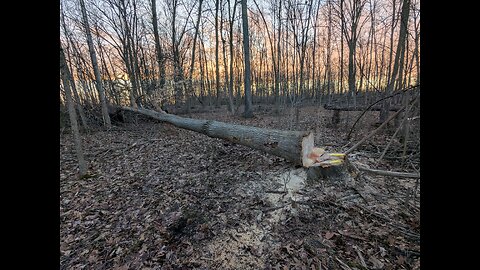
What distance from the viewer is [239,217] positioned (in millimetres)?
3326

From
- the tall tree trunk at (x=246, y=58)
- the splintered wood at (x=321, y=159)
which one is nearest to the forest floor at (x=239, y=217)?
the splintered wood at (x=321, y=159)

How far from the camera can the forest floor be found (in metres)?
2.59

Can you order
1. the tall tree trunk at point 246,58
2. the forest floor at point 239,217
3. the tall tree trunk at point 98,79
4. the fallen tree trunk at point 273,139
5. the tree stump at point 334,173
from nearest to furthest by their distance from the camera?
the forest floor at point 239,217, the tree stump at point 334,173, the fallen tree trunk at point 273,139, the tall tree trunk at point 98,79, the tall tree trunk at point 246,58

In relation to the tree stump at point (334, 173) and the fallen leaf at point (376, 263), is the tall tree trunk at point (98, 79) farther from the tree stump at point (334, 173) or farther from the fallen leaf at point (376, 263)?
the fallen leaf at point (376, 263)

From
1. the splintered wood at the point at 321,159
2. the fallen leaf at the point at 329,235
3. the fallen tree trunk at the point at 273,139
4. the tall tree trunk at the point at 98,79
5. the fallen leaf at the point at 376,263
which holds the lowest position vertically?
the fallen leaf at the point at 376,263

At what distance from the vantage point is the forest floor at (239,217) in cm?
259

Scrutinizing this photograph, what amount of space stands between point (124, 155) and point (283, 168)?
4.91 meters

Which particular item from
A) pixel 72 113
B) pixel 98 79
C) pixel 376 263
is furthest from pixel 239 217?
pixel 98 79

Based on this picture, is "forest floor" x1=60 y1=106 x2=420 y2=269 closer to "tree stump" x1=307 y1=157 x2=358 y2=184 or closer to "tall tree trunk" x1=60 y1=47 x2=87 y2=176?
"tree stump" x1=307 y1=157 x2=358 y2=184

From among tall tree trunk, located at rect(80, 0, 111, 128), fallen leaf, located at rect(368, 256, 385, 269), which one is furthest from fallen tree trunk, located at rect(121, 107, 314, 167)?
tall tree trunk, located at rect(80, 0, 111, 128)

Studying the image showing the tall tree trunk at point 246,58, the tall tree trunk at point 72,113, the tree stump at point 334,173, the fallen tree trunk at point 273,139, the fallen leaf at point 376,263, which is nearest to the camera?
the fallen leaf at point 376,263
